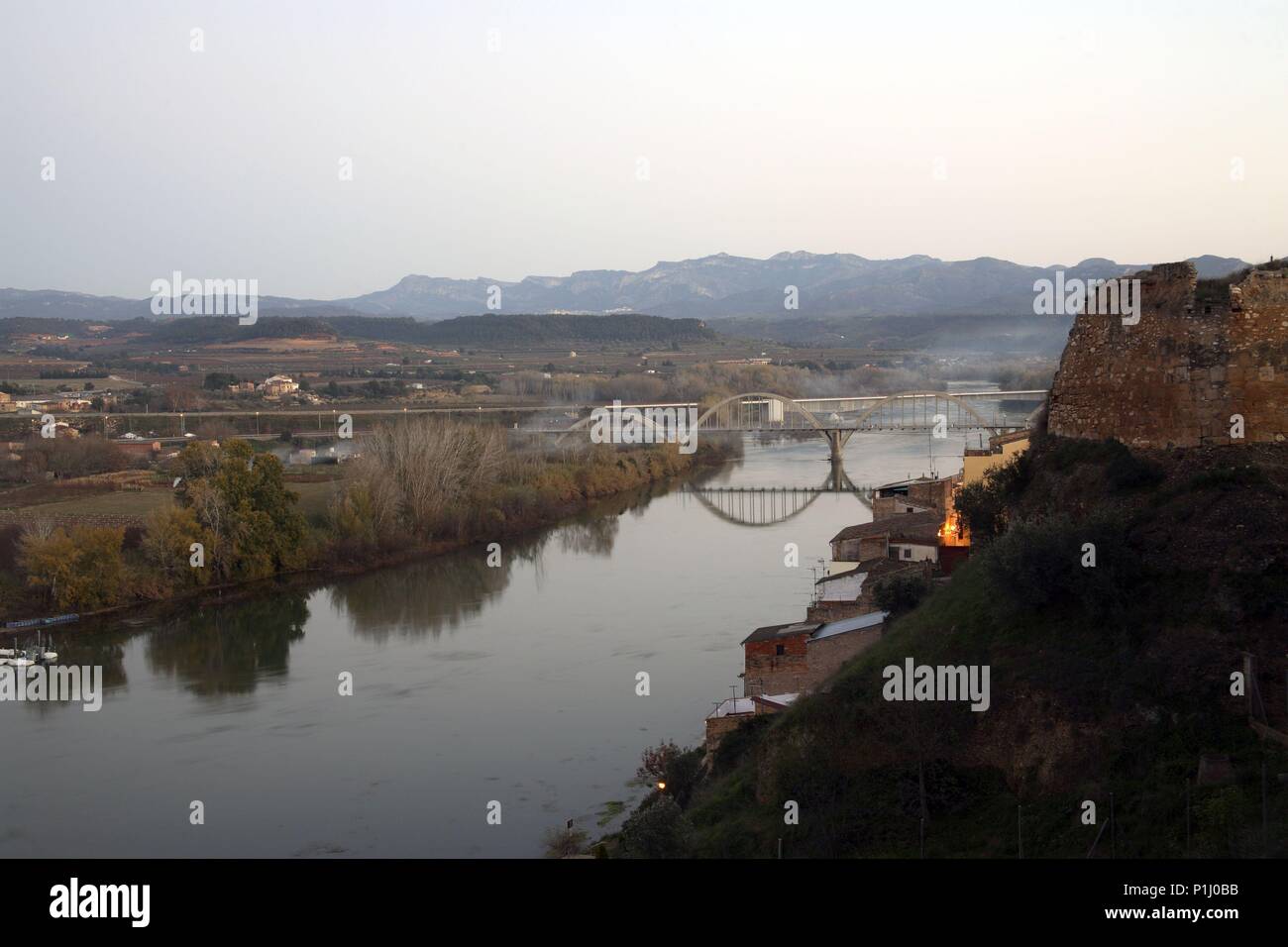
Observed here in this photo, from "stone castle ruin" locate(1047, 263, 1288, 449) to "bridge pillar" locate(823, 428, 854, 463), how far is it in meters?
31.6

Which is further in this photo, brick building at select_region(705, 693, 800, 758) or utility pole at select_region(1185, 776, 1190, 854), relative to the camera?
brick building at select_region(705, 693, 800, 758)

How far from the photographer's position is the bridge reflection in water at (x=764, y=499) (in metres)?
28.8

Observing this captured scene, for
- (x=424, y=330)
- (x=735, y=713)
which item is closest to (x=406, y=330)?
(x=424, y=330)

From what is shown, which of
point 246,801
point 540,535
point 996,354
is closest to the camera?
point 246,801

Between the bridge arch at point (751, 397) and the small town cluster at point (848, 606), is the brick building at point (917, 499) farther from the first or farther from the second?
the bridge arch at point (751, 397)

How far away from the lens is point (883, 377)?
230ft

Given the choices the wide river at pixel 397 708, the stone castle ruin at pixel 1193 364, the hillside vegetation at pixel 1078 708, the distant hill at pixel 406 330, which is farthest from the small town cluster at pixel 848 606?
the distant hill at pixel 406 330

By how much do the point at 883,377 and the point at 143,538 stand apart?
54.1m

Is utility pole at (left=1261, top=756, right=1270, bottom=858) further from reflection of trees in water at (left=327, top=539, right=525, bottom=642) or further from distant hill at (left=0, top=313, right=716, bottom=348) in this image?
distant hill at (left=0, top=313, right=716, bottom=348)

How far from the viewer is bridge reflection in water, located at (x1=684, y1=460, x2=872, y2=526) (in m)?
28.8

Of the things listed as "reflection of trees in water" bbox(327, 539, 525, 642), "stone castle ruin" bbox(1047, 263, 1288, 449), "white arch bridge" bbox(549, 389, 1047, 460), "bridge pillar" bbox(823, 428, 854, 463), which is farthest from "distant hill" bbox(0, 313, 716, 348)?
"stone castle ruin" bbox(1047, 263, 1288, 449)

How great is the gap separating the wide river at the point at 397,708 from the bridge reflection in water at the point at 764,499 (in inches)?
186
